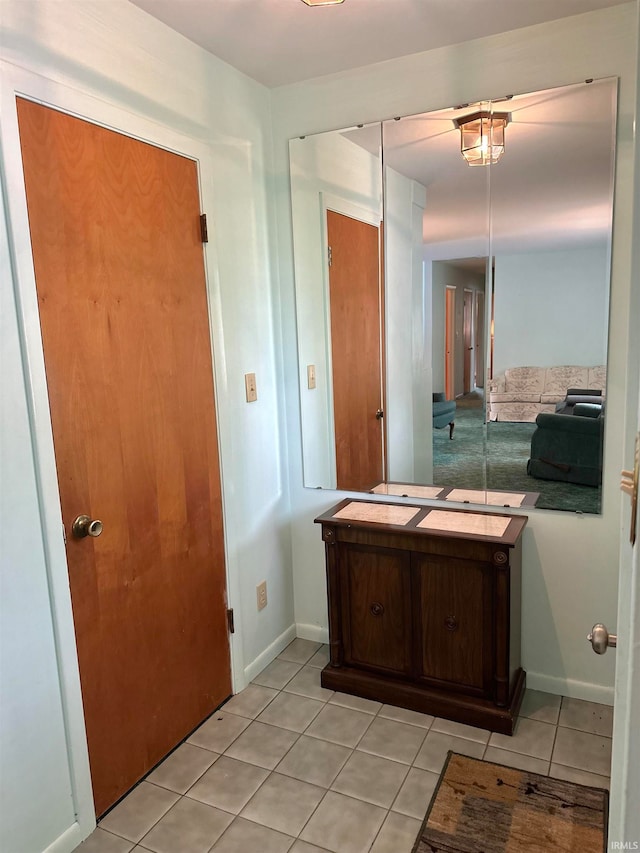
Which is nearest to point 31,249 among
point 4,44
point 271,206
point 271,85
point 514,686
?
point 4,44

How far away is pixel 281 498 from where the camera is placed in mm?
2600

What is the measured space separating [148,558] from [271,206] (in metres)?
1.52

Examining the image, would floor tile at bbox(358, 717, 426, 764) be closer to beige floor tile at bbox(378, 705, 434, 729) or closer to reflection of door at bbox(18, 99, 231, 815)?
beige floor tile at bbox(378, 705, 434, 729)

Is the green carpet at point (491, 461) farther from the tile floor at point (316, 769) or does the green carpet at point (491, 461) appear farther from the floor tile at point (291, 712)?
the floor tile at point (291, 712)

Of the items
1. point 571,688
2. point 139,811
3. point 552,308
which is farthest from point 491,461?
point 139,811

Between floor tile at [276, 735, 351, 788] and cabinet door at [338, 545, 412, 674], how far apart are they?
36cm

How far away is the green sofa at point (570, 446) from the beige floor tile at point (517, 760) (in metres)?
0.95

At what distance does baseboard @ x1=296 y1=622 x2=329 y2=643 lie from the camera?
2656 millimetres

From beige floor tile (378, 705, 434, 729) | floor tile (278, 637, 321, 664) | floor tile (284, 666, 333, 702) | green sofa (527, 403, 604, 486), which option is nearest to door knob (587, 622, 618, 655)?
green sofa (527, 403, 604, 486)

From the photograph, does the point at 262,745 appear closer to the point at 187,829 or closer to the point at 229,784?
the point at 229,784

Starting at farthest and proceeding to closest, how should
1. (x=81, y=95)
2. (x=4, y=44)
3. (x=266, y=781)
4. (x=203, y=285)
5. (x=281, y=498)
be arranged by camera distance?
1. (x=281, y=498)
2. (x=203, y=285)
3. (x=266, y=781)
4. (x=81, y=95)
5. (x=4, y=44)

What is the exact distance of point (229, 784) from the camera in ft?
6.01

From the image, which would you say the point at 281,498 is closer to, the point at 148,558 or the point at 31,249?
the point at 148,558

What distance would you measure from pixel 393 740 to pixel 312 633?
0.75m
